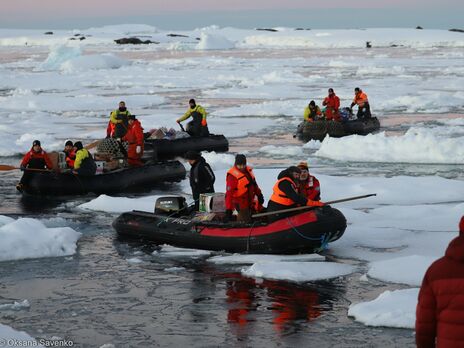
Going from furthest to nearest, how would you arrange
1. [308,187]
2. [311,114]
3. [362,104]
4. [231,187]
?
[362,104] < [311,114] < [308,187] < [231,187]

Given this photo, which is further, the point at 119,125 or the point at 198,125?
the point at 198,125

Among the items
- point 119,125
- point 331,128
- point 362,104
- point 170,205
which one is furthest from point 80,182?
point 362,104

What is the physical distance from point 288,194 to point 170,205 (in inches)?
91.6

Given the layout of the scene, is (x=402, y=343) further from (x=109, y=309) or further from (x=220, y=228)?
(x=220, y=228)

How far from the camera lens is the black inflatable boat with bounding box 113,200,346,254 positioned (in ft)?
33.8

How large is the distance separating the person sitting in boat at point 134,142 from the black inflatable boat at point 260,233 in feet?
17.1

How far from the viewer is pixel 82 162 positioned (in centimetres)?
1541

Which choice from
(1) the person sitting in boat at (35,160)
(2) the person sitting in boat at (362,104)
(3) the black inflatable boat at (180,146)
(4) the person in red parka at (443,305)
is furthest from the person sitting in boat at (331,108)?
(4) the person in red parka at (443,305)

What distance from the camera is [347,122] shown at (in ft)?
75.5

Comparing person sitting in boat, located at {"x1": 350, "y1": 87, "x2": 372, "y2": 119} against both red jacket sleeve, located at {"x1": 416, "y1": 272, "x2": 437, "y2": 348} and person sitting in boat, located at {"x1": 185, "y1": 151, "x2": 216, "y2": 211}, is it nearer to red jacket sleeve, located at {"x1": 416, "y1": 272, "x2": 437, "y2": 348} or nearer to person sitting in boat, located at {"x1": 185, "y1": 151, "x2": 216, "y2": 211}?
person sitting in boat, located at {"x1": 185, "y1": 151, "x2": 216, "y2": 211}

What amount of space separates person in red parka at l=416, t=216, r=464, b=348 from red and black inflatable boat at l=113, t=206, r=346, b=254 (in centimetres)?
615

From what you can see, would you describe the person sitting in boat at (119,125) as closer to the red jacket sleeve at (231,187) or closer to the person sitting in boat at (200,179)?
the person sitting in boat at (200,179)

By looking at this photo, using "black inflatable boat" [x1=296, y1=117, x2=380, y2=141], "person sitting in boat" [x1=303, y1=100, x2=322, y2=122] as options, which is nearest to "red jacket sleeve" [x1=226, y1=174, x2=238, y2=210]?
"black inflatable boat" [x1=296, y1=117, x2=380, y2=141]

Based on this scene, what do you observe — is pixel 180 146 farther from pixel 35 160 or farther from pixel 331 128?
pixel 35 160
